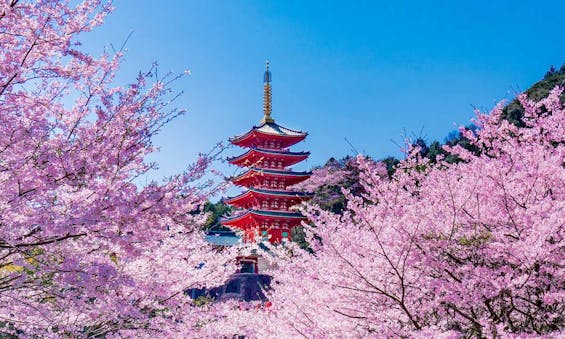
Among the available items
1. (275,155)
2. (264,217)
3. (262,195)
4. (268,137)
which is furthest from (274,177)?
(268,137)

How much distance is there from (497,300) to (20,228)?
4.18 metres

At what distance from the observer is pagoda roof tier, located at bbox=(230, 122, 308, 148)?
30.1 metres

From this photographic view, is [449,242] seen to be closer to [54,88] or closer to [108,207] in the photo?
[108,207]

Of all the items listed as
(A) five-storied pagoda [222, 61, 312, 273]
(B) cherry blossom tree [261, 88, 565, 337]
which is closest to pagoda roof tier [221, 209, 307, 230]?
(A) five-storied pagoda [222, 61, 312, 273]

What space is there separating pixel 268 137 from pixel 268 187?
11.6 ft

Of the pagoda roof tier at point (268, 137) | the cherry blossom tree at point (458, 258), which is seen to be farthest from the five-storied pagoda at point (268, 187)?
the cherry blossom tree at point (458, 258)

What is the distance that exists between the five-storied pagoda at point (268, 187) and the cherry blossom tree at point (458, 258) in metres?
21.0

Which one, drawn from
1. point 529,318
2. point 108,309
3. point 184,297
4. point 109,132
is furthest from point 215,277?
point 529,318

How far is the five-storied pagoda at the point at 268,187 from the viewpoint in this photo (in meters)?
27.3

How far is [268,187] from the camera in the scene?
28.8 meters

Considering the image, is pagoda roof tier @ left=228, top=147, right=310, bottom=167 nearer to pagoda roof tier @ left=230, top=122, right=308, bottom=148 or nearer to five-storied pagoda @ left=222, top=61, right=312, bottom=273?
five-storied pagoda @ left=222, top=61, right=312, bottom=273

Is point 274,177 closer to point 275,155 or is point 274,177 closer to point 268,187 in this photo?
point 268,187

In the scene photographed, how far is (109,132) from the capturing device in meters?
3.84

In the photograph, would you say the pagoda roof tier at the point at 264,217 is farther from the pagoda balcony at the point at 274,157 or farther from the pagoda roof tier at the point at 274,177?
the pagoda balcony at the point at 274,157
